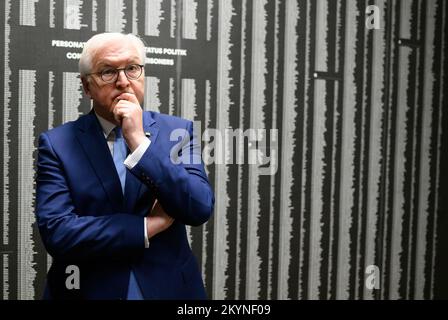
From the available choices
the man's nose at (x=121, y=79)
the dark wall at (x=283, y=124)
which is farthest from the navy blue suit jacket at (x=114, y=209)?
the dark wall at (x=283, y=124)

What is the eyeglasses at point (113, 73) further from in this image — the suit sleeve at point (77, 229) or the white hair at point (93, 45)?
the suit sleeve at point (77, 229)

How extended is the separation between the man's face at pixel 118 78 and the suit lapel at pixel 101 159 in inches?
3.3

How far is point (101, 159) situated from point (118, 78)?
234 mm

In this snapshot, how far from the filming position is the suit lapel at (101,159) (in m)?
1.46

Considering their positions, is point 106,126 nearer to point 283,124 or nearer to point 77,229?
point 77,229

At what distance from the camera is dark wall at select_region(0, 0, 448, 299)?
6.64 feet

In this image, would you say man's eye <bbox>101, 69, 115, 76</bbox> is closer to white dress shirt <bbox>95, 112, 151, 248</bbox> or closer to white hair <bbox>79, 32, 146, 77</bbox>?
white hair <bbox>79, 32, 146, 77</bbox>

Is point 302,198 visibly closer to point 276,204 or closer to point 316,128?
point 276,204

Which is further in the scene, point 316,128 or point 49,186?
point 316,128

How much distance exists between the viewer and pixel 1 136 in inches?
78.1

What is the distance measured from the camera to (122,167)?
152cm

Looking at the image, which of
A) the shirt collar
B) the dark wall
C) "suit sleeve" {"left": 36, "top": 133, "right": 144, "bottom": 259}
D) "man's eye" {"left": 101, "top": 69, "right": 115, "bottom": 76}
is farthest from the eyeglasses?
the dark wall

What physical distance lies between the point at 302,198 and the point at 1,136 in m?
1.33
